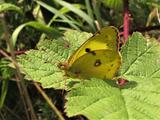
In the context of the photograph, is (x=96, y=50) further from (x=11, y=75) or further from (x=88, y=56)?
(x=11, y=75)

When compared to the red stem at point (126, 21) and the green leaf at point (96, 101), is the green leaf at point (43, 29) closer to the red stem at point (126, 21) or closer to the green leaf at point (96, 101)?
the red stem at point (126, 21)

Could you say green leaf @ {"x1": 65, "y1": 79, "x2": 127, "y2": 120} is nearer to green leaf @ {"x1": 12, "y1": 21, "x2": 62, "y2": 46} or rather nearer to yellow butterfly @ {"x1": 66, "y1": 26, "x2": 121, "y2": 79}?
yellow butterfly @ {"x1": 66, "y1": 26, "x2": 121, "y2": 79}

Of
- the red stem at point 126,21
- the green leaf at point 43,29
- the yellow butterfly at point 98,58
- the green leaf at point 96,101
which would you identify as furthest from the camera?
the green leaf at point 43,29

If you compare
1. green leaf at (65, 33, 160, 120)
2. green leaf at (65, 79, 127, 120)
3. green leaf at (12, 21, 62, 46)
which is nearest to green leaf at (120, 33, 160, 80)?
green leaf at (65, 33, 160, 120)

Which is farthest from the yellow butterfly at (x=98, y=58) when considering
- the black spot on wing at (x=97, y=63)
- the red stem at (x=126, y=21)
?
the red stem at (x=126, y=21)

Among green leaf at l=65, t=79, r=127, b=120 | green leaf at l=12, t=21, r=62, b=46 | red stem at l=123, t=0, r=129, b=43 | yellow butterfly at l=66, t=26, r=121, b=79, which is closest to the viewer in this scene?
green leaf at l=65, t=79, r=127, b=120
